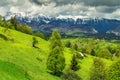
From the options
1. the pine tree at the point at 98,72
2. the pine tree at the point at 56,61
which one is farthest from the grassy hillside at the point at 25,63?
the pine tree at the point at 98,72

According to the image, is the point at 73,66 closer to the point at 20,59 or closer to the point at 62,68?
the point at 62,68

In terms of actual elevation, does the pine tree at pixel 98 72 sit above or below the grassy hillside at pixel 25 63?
below

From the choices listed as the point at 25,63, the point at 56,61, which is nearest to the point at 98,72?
the point at 56,61

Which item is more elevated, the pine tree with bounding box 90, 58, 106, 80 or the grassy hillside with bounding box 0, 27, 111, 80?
the grassy hillside with bounding box 0, 27, 111, 80

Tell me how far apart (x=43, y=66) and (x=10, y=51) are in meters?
12.4

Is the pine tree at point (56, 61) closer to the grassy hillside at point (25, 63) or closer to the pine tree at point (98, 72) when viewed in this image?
the grassy hillside at point (25, 63)

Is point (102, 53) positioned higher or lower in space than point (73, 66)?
lower

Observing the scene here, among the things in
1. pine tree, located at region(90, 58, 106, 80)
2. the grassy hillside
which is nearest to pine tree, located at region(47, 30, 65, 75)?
the grassy hillside

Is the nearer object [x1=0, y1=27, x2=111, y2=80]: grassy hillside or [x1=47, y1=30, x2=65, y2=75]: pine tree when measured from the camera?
[x1=0, y1=27, x2=111, y2=80]: grassy hillside

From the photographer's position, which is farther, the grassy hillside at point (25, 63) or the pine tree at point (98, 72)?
the pine tree at point (98, 72)

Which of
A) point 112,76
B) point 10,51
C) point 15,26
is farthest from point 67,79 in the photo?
point 15,26

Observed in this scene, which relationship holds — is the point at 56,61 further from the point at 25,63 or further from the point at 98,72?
the point at 25,63

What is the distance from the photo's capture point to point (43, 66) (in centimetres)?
9906

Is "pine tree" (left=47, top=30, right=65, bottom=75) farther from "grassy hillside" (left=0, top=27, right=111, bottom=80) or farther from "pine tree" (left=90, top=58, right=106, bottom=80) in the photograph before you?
"pine tree" (left=90, top=58, right=106, bottom=80)
